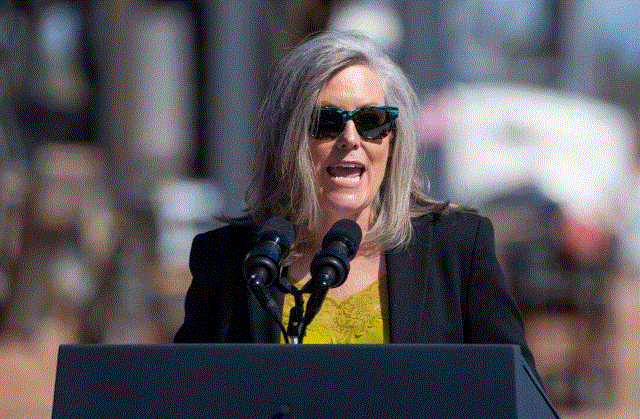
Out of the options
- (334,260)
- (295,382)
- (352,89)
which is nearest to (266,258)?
(334,260)

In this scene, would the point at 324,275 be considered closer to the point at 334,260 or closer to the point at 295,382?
the point at 334,260

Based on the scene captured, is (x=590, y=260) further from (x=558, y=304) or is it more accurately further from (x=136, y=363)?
(x=136, y=363)

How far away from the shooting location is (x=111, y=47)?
12.1 m

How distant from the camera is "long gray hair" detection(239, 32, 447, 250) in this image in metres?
2.80

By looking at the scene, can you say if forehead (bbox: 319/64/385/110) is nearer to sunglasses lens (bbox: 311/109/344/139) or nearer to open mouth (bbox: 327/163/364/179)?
sunglasses lens (bbox: 311/109/344/139)

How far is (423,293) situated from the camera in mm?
2697

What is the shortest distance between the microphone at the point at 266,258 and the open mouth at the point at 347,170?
1.81ft

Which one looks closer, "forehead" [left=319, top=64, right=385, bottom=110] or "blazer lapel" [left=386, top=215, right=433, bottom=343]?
"blazer lapel" [left=386, top=215, right=433, bottom=343]

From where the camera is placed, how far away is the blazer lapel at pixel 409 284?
A: 2633 mm

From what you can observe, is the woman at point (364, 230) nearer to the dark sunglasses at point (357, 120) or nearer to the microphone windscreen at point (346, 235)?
the dark sunglasses at point (357, 120)

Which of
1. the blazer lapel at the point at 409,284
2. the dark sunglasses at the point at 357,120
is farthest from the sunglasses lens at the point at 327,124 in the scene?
the blazer lapel at the point at 409,284

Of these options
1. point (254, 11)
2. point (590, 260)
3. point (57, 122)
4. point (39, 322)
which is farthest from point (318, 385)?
point (57, 122)

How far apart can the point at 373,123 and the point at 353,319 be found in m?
0.51

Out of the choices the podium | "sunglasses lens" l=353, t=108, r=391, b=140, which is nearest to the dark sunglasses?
"sunglasses lens" l=353, t=108, r=391, b=140
